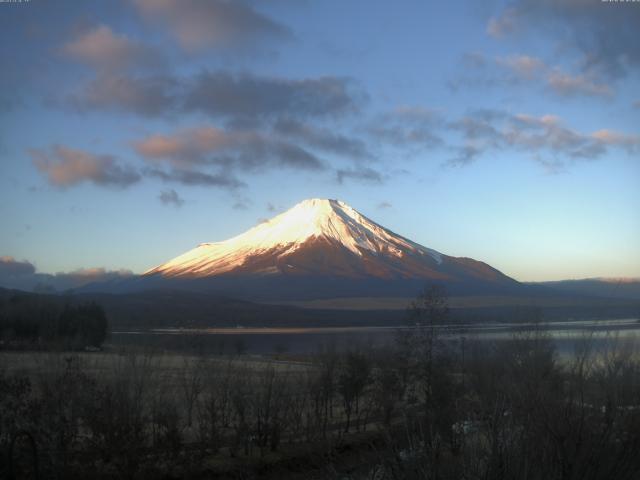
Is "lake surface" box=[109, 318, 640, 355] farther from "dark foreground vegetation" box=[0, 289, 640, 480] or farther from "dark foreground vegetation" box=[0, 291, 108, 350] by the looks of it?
"dark foreground vegetation" box=[0, 291, 108, 350]

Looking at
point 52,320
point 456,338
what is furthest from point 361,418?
point 52,320

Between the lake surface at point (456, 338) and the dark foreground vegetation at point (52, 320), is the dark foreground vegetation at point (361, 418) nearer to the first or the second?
the lake surface at point (456, 338)

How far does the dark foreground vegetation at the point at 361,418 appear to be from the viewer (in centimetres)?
739

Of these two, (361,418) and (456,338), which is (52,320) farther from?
(361,418)

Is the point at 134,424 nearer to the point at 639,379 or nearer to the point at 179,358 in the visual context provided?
the point at 639,379

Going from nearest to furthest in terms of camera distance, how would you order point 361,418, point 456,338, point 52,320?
point 361,418, point 456,338, point 52,320

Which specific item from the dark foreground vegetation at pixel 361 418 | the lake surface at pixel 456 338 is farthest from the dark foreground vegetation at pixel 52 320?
the dark foreground vegetation at pixel 361 418

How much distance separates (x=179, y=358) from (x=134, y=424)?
26.1m

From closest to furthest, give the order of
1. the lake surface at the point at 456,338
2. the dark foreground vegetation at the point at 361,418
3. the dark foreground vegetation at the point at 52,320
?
the dark foreground vegetation at the point at 361,418, the lake surface at the point at 456,338, the dark foreground vegetation at the point at 52,320

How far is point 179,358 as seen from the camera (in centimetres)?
4300

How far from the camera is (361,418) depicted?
2959 centimetres

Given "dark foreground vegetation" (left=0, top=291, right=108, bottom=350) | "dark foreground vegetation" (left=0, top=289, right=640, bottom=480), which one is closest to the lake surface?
"dark foreground vegetation" (left=0, top=289, right=640, bottom=480)

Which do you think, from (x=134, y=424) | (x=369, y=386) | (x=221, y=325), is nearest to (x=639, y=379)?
(x=134, y=424)

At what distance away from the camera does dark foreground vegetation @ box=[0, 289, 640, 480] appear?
7.39 meters
